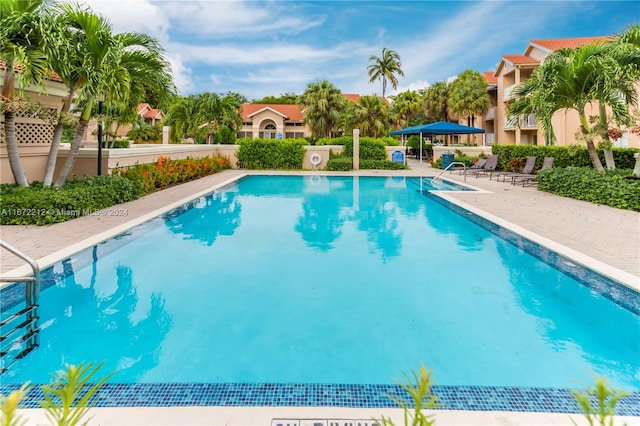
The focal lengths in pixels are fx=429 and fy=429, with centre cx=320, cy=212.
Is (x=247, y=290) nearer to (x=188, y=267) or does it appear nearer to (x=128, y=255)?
(x=188, y=267)

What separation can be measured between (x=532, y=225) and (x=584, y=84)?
647cm

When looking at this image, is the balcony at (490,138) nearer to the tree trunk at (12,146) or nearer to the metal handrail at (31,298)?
the tree trunk at (12,146)

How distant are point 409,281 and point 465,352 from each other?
215 centimetres

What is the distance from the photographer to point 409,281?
20.5 feet

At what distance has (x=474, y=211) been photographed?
10805mm

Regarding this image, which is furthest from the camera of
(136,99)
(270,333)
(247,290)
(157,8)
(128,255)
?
(157,8)

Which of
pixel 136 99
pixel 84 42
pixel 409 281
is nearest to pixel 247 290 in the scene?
pixel 409 281

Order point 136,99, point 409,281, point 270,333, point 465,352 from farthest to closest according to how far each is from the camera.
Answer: point 136,99
point 409,281
point 270,333
point 465,352

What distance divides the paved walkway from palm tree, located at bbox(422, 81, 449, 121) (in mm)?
30365

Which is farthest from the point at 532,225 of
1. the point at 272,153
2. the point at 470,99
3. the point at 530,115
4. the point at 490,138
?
the point at 490,138

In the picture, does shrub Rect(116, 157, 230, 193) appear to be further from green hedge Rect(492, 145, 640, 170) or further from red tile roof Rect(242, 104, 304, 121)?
red tile roof Rect(242, 104, 304, 121)

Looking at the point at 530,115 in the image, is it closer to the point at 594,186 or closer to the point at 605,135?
the point at 605,135

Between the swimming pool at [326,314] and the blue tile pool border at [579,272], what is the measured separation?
0.12 metres

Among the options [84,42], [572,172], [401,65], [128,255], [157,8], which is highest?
[401,65]
